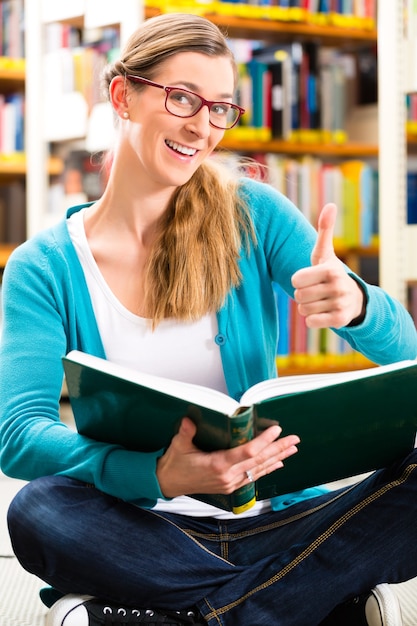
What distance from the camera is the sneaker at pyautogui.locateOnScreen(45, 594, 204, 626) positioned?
1181 millimetres

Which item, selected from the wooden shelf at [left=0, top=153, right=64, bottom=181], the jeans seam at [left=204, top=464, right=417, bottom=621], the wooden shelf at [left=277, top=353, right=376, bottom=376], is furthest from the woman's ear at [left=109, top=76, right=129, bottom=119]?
the wooden shelf at [left=0, top=153, right=64, bottom=181]

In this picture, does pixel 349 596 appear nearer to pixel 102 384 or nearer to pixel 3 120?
pixel 102 384

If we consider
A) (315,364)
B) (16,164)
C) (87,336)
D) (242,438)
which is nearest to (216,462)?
(242,438)

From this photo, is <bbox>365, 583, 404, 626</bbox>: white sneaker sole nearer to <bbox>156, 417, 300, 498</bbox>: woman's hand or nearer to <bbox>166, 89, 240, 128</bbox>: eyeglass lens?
<bbox>156, 417, 300, 498</bbox>: woman's hand

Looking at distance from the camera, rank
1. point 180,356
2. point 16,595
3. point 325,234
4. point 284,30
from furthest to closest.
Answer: point 284,30 < point 16,595 < point 180,356 < point 325,234

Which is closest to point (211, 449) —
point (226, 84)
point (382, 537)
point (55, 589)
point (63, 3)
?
point (382, 537)

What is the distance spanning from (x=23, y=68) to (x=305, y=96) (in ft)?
3.64

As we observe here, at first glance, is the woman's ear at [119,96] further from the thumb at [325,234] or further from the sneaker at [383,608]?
the sneaker at [383,608]

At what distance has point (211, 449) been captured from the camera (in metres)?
1.06

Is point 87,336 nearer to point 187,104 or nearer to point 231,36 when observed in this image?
point 187,104

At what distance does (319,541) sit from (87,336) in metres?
0.44

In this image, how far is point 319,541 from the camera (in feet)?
4.05

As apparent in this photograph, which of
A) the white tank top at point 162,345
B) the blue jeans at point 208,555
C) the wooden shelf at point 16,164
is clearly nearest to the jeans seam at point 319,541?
the blue jeans at point 208,555

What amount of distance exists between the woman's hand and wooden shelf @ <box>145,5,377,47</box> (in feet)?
7.81
